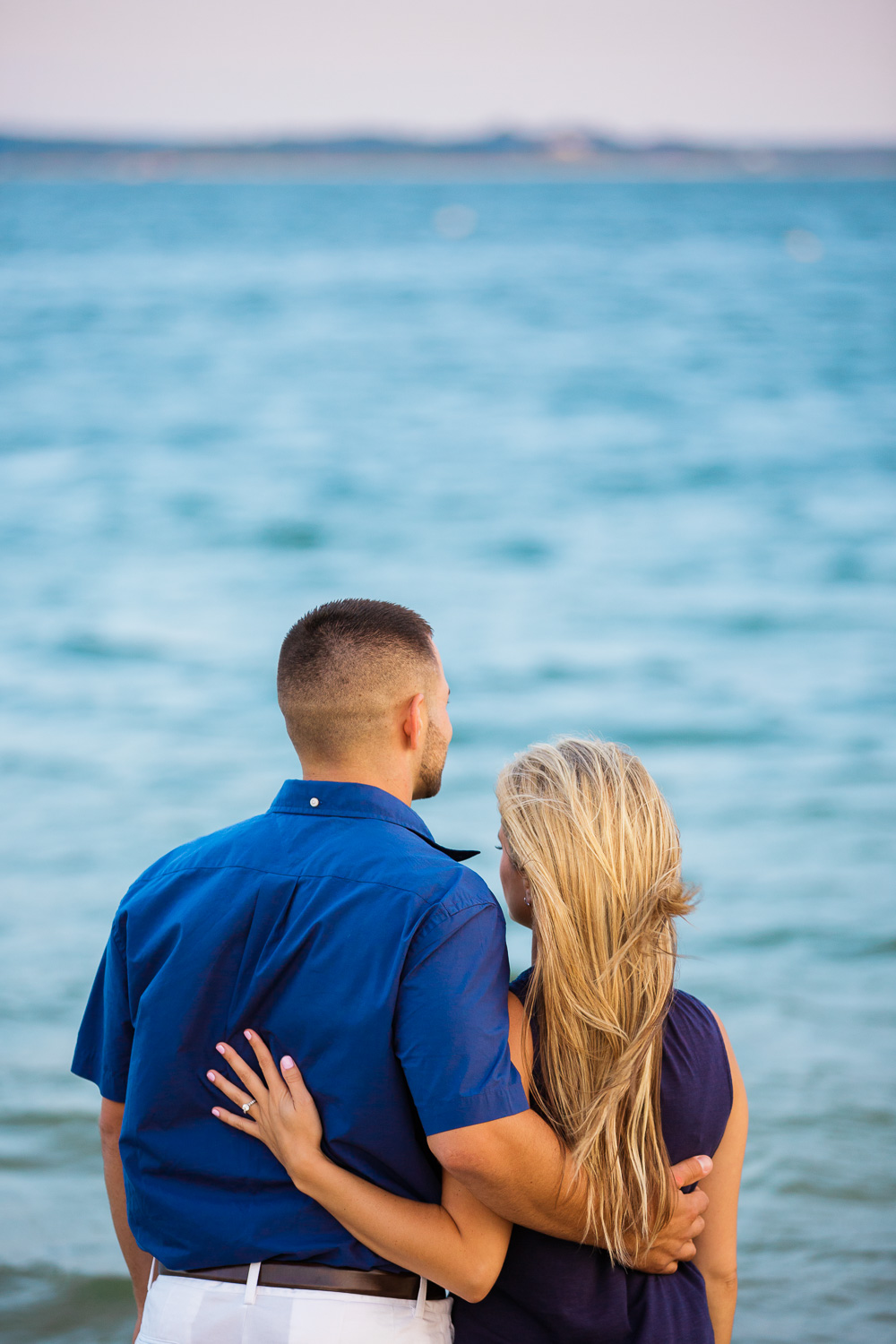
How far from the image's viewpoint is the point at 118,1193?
1.78 m

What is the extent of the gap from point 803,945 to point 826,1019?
0.66m

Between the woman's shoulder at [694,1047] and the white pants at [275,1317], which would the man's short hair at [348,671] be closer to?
the woman's shoulder at [694,1047]

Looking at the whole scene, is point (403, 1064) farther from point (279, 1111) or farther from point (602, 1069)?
point (602, 1069)

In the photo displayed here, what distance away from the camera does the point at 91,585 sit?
1144cm

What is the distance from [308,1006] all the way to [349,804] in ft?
0.86

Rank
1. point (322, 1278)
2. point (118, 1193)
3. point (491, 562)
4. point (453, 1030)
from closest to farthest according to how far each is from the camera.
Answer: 1. point (453, 1030)
2. point (322, 1278)
3. point (118, 1193)
4. point (491, 562)

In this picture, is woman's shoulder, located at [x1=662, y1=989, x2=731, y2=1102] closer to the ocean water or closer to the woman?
the woman

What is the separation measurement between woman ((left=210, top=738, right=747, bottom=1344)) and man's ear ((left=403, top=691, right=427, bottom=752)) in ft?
0.51

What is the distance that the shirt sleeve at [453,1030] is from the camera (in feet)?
4.72

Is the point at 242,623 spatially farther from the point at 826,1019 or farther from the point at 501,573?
the point at 826,1019

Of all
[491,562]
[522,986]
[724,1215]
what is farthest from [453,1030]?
[491,562]

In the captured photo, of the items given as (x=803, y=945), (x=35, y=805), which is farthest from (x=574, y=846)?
(x=35, y=805)

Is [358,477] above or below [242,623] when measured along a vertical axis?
above

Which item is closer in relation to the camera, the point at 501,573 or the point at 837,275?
the point at 501,573
